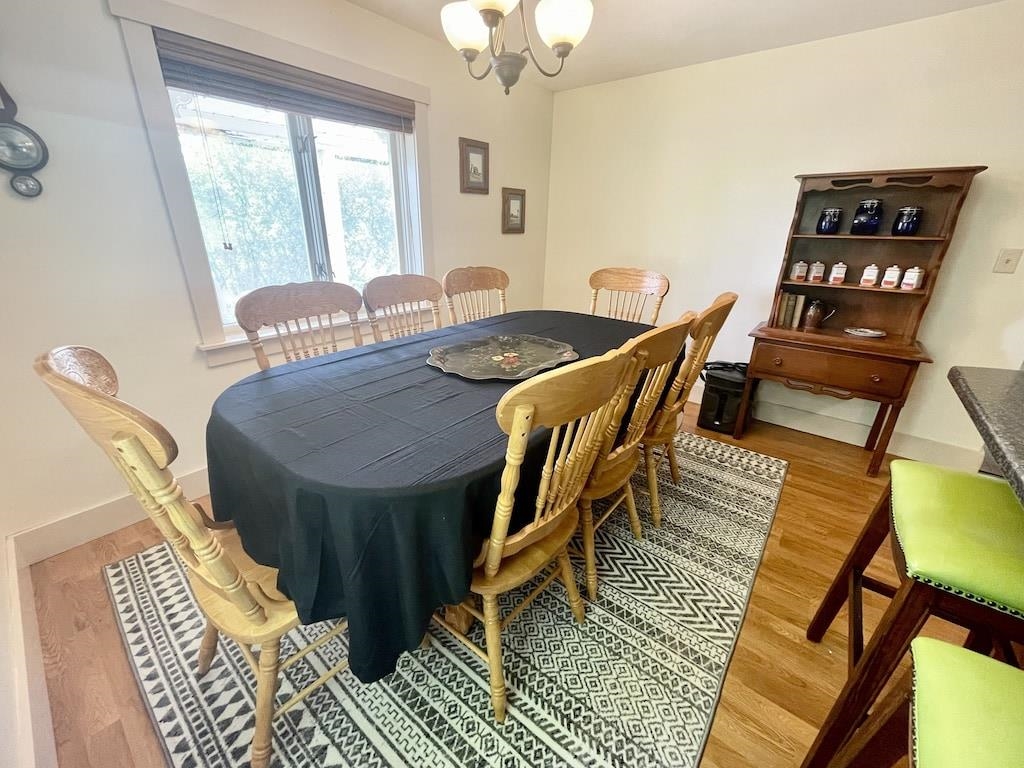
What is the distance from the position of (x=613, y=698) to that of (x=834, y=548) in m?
1.24

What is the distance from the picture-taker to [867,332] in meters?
2.26

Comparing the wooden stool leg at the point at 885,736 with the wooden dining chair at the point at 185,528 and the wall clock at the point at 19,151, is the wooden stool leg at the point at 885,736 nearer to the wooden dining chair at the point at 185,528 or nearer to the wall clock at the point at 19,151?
the wooden dining chair at the point at 185,528

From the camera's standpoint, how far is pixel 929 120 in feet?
6.77

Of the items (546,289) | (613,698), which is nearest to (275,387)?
(613,698)

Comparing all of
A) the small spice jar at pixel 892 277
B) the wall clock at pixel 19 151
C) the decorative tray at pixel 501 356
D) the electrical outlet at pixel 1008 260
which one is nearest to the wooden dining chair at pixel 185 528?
the decorative tray at pixel 501 356

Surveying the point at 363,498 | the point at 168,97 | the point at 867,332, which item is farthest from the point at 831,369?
the point at 168,97

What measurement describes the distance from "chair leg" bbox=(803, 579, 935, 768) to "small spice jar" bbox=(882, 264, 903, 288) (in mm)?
2070

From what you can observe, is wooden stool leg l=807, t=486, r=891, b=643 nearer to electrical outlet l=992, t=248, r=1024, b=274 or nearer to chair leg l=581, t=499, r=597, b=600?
chair leg l=581, t=499, r=597, b=600

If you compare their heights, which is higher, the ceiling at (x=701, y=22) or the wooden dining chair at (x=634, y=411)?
the ceiling at (x=701, y=22)

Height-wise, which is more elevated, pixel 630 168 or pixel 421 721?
pixel 630 168

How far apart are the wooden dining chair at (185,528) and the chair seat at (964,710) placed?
1.09 meters

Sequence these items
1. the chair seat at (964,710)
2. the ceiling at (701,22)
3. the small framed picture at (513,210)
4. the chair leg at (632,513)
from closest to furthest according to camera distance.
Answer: the chair seat at (964,710) < the chair leg at (632,513) < the ceiling at (701,22) < the small framed picture at (513,210)

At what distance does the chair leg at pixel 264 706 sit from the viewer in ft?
3.07

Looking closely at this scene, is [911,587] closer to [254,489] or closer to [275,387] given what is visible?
[254,489]
